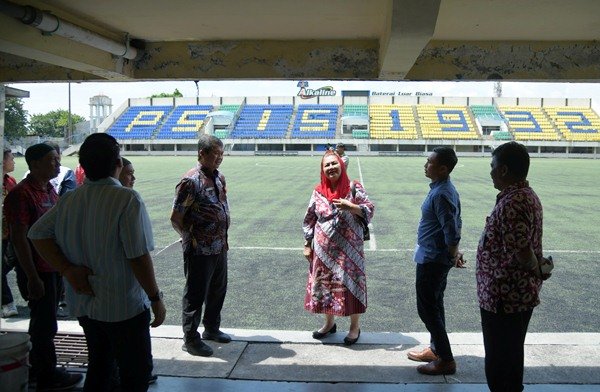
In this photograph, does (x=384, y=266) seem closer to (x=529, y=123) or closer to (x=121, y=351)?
(x=121, y=351)

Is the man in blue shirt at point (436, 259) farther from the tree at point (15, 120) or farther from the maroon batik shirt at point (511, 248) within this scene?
the tree at point (15, 120)

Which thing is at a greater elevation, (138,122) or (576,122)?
(576,122)

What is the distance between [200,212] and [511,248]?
2.52 m

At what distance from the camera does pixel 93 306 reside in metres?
2.79

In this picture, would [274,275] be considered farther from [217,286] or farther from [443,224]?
[443,224]

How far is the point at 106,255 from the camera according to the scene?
2.75 metres

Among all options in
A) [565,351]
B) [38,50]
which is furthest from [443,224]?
[38,50]

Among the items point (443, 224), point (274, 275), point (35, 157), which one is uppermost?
point (35, 157)

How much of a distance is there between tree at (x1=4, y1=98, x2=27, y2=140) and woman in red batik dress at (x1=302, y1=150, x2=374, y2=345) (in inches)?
2493

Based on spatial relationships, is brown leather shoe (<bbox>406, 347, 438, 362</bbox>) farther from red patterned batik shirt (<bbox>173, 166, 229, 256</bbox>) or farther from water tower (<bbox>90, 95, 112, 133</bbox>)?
water tower (<bbox>90, 95, 112, 133</bbox>)

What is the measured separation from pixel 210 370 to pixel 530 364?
252 cm

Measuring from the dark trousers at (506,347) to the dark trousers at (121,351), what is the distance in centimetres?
192

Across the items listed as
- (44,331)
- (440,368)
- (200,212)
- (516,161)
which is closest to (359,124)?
(200,212)

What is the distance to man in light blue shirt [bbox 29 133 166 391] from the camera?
2734 mm
